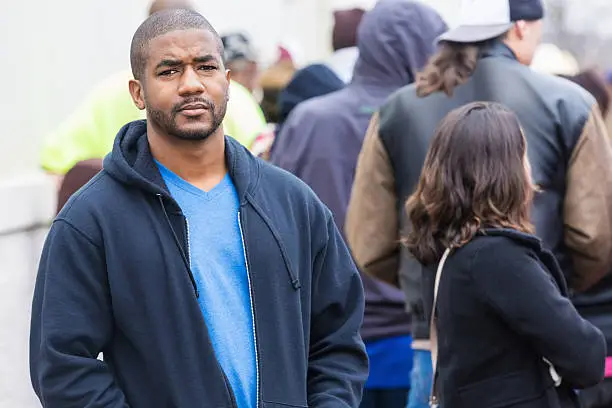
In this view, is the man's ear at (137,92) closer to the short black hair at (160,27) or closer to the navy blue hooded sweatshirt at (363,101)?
the short black hair at (160,27)

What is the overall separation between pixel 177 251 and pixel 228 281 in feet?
0.45

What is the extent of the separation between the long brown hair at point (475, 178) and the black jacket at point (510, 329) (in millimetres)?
83

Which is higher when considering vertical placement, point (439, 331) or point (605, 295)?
point (439, 331)

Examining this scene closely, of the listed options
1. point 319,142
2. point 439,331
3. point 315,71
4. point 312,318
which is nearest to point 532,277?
point 439,331

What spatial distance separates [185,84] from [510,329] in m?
1.37

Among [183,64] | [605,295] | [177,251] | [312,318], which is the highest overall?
[183,64]

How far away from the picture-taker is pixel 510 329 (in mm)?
3793

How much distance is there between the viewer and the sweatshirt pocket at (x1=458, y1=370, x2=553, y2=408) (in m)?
3.80

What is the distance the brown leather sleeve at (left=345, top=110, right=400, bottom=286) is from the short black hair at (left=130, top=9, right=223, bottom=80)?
6.25 feet

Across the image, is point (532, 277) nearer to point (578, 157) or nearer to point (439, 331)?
point (439, 331)

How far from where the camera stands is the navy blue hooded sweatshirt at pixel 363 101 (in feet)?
18.0

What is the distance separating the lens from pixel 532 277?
12.2ft

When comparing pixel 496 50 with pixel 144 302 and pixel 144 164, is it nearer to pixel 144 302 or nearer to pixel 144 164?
pixel 144 164

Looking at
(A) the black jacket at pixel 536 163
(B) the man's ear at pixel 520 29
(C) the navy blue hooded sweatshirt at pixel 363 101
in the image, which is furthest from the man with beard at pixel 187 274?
(C) the navy blue hooded sweatshirt at pixel 363 101
